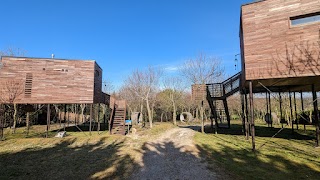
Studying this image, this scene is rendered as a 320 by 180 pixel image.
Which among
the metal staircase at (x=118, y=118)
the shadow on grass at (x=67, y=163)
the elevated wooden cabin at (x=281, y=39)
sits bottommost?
the shadow on grass at (x=67, y=163)

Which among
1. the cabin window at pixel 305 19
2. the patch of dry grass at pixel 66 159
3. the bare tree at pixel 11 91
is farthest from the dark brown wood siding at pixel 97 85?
the cabin window at pixel 305 19

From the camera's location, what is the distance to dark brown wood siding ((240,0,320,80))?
10.4 meters

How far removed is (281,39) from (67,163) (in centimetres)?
1265

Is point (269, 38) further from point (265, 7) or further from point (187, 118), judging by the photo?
point (187, 118)

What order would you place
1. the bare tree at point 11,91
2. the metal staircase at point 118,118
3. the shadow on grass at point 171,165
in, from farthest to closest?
the metal staircase at point 118,118
the bare tree at point 11,91
the shadow on grass at point 171,165

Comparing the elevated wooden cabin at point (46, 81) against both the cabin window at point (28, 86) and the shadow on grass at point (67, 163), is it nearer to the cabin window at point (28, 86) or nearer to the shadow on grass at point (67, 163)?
the cabin window at point (28, 86)

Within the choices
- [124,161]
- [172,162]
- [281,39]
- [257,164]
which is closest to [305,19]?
[281,39]

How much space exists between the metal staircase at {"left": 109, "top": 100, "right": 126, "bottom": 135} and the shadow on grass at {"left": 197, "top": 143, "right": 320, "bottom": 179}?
11272 millimetres

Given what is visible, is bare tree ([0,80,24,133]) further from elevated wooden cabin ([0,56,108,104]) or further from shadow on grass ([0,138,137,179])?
shadow on grass ([0,138,137,179])

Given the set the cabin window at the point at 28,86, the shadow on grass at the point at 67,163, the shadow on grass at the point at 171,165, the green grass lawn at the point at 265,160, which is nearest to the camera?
the green grass lawn at the point at 265,160

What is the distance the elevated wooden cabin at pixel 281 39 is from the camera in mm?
10430

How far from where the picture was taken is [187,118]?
36625mm

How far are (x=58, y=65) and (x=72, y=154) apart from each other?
9857mm

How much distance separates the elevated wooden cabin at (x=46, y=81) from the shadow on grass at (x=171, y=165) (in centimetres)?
961
